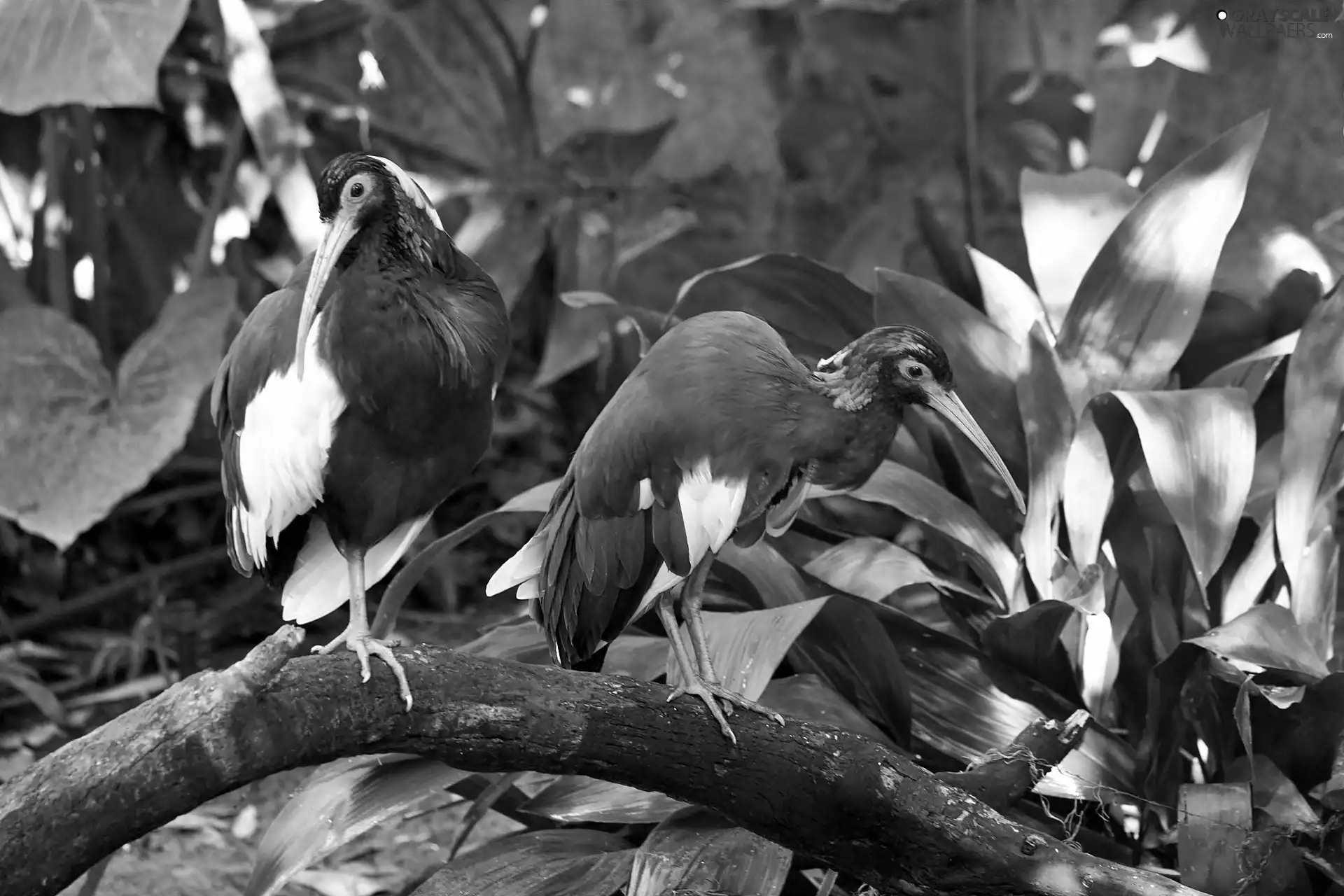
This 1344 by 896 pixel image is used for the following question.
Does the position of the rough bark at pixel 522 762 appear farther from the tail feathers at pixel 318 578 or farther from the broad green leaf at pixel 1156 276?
the broad green leaf at pixel 1156 276

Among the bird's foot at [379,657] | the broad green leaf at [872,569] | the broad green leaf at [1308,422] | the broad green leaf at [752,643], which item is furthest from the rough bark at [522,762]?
the broad green leaf at [1308,422]

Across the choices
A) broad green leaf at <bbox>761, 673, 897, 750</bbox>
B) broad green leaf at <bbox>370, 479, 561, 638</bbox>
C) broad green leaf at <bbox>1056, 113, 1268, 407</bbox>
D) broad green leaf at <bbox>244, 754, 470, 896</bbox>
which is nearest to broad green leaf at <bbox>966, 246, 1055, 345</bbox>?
broad green leaf at <bbox>1056, 113, 1268, 407</bbox>

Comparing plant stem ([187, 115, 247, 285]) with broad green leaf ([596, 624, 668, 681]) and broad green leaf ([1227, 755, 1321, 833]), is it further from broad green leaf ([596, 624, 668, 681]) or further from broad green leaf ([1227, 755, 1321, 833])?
broad green leaf ([1227, 755, 1321, 833])

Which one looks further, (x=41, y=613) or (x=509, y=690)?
(x=41, y=613)

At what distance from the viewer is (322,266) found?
1834 millimetres

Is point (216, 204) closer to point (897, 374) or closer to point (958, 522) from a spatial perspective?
point (958, 522)

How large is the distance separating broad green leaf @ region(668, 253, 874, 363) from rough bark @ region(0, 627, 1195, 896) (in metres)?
1.41

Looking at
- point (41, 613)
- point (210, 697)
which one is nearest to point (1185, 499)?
point (210, 697)

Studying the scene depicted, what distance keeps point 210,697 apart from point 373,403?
53 centimetres

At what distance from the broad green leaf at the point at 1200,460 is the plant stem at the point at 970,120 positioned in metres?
1.77

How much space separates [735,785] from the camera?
1.95 m

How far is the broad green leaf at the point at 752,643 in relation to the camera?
7.47ft

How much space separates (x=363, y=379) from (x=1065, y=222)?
6.74 feet

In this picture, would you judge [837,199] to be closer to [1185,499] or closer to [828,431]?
[1185,499]
